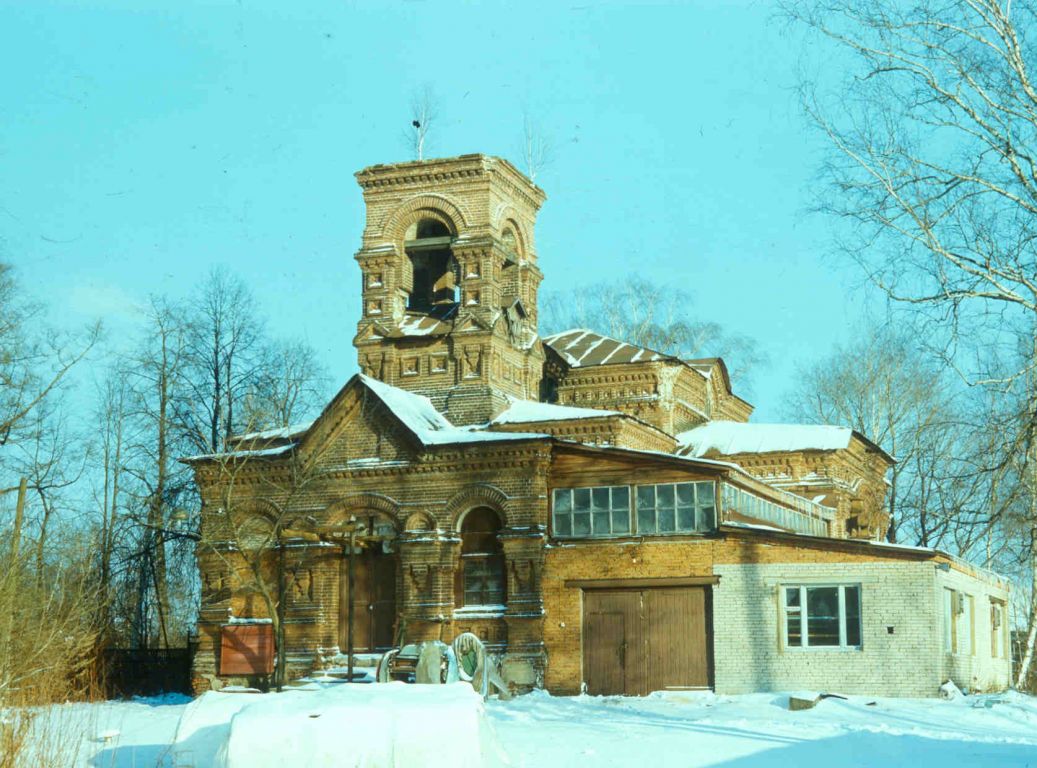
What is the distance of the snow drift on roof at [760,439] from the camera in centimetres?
4038

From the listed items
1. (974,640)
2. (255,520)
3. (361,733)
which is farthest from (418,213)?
(361,733)

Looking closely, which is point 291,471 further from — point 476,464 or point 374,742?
point 374,742

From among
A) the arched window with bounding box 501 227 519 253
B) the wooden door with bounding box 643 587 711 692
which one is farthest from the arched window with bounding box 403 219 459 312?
the wooden door with bounding box 643 587 711 692

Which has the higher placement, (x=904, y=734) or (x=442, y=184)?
(x=442, y=184)

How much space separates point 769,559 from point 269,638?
12.1 metres

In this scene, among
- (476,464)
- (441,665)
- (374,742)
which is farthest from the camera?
(476,464)

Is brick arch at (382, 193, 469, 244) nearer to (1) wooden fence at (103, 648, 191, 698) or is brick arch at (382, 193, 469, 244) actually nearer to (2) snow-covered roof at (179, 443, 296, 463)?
(2) snow-covered roof at (179, 443, 296, 463)

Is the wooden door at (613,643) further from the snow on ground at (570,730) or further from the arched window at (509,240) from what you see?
the arched window at (509,240)

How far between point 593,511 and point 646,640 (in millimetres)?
3069

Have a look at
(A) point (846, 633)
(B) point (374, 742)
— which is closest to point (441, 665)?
(A) point (846, 633)

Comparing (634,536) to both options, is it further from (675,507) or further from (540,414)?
(540,414)

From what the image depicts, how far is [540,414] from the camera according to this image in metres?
36.2

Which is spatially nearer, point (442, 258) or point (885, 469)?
point (442, 258)

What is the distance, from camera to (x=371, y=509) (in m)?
33.2
